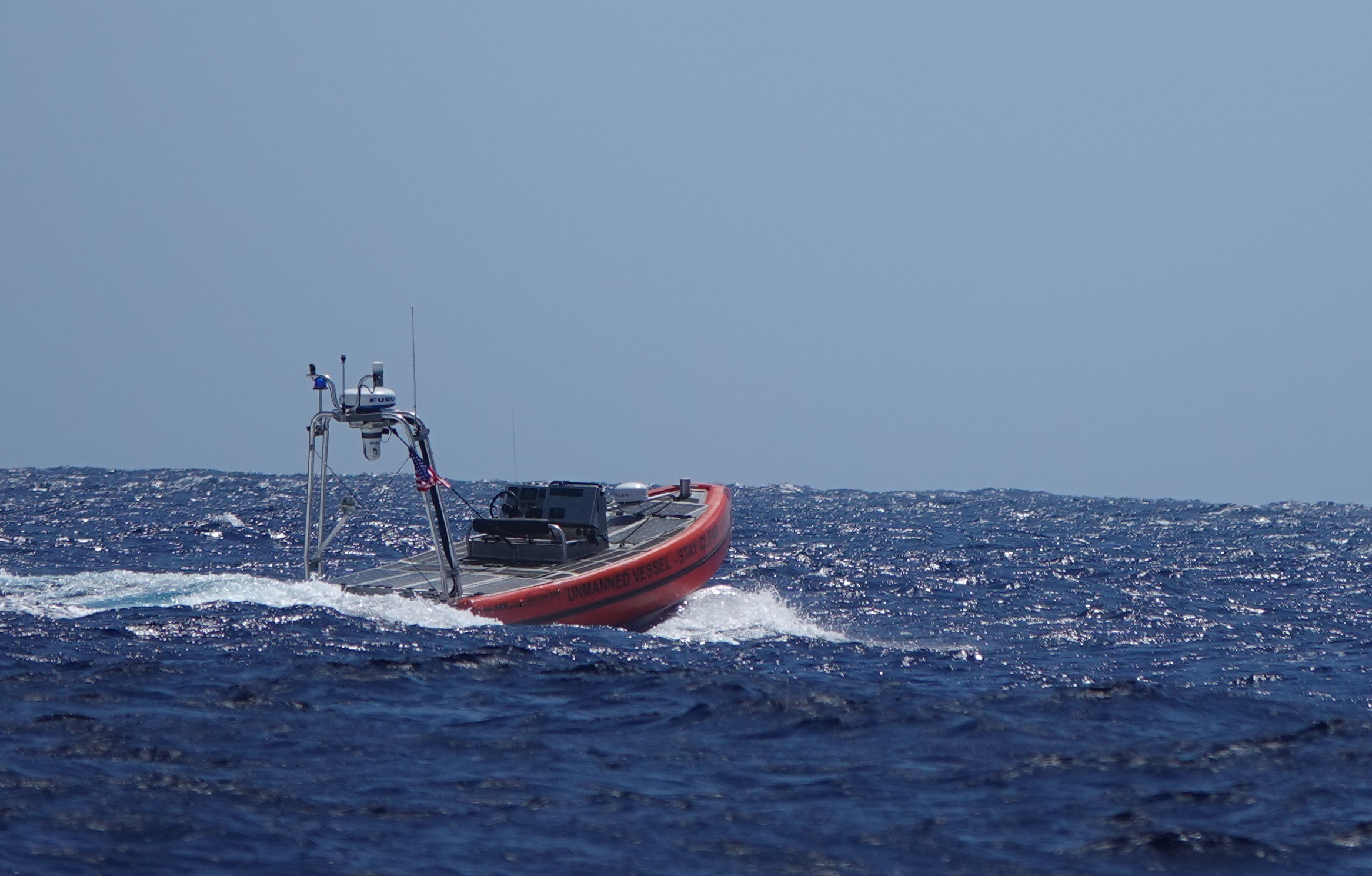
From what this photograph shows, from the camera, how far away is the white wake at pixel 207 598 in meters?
15.0

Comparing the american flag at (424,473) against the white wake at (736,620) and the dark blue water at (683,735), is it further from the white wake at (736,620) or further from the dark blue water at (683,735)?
the white wake at (736,620)

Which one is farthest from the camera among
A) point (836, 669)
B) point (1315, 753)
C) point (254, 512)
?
point (254, 512)

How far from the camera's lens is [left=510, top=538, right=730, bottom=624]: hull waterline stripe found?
51.5ft

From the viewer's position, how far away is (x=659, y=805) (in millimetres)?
8375

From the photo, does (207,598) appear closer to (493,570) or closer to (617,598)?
(493,570)

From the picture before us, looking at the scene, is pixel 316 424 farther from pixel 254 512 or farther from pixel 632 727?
pixel 254 512

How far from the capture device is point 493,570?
58.3 ft

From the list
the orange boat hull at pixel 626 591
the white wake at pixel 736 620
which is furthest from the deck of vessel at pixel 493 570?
the white wake at pixel 736 620

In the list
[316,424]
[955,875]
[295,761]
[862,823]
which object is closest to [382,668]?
[295,761]

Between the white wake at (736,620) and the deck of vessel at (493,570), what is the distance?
113cm

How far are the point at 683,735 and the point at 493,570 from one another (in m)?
8.04

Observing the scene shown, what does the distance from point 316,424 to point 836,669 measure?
6.66m

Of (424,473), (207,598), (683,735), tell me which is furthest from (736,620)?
(683,735)

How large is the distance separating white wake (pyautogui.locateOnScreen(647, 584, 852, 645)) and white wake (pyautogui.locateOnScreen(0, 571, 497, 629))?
2.95 meters
